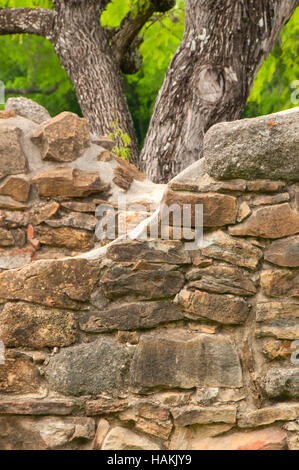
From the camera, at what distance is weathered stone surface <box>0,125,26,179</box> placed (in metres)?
3.71

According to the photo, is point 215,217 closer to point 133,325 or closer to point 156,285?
point 156,285

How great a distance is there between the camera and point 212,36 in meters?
4.64

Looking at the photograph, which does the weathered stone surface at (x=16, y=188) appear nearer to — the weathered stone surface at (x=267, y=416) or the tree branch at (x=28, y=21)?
the weathered stone surface at (x=267, y=416)

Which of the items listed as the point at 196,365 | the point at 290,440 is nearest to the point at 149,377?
the point at 196,365

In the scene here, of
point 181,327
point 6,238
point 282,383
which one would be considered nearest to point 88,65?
point 6,238

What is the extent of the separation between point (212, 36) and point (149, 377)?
313 cm

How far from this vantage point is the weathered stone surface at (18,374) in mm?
2420

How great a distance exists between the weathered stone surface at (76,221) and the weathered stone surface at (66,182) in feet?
0.44

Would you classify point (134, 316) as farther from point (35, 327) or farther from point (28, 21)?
point (28, 21)

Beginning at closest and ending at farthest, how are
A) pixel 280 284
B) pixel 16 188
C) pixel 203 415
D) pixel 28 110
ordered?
1. pixel 203 415
2. pixel 280 284
3. pixel 16 188
4. pixel 28 110

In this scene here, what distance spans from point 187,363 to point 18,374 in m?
0.69

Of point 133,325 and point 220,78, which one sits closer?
point 133,325

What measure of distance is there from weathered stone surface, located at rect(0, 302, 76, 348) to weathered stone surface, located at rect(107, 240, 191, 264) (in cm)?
33

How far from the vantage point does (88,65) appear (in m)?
5.60
